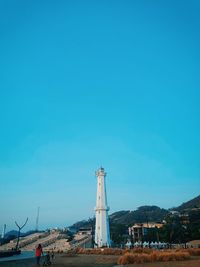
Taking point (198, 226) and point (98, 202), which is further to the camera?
point (198, 226)

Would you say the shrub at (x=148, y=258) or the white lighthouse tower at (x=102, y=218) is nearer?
the shrub at (x=148, y=258)

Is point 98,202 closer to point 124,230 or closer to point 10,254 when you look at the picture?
point 10,254

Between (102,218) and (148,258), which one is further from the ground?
(102,218)

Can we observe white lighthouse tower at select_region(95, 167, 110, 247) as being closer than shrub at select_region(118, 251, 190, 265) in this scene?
No

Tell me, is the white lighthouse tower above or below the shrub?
above

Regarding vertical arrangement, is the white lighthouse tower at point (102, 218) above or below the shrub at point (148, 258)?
A: above

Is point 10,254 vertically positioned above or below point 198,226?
below

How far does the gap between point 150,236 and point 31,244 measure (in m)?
36.3

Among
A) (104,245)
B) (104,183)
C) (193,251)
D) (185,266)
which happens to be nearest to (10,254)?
(104,245)

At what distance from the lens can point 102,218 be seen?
69.8 m

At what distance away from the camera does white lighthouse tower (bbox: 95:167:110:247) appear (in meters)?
69.1

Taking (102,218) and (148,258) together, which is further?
(102,218)

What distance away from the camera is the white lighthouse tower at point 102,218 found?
6909 centimetres

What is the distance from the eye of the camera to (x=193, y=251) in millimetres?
38156
